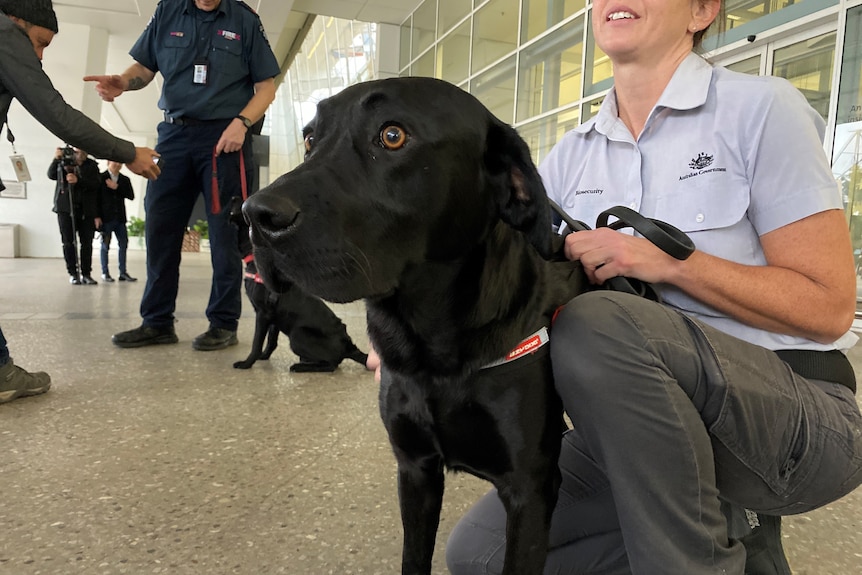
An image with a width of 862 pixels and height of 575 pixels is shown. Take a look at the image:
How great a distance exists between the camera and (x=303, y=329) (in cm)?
284

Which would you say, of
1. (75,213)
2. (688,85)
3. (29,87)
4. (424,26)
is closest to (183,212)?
(29,87)

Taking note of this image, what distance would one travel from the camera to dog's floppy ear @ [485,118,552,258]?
36.1 inches

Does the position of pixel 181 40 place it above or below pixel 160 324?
above

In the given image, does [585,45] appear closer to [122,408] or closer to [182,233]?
[182,233]

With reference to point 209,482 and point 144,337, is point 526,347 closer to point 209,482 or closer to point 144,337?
point 209,482

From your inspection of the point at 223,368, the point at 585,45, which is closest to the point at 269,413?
the point at 223,368

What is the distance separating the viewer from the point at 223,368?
2.79m

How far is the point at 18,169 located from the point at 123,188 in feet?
7.58

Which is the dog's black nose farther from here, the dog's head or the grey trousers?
the grey trousers

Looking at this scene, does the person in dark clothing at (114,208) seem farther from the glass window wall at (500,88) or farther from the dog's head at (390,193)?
the dog's head at (390,193)

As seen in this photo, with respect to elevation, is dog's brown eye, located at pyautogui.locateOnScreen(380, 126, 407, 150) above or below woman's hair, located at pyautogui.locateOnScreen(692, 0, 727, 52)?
below

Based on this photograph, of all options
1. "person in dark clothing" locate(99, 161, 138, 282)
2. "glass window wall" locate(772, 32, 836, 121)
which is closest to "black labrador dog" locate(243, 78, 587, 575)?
"glass window wall" locate(772, 32, 836, 121)

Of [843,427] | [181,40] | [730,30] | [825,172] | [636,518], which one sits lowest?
[636,518]

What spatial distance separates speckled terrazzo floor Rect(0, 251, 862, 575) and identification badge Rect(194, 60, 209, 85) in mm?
1441
